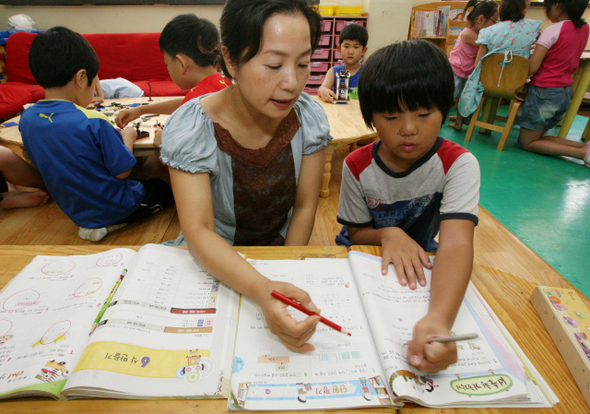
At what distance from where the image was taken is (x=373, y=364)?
0.48 metres

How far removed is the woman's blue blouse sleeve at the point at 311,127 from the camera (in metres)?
0.96

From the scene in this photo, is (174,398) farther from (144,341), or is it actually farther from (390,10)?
(390,10)

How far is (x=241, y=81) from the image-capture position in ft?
2.40

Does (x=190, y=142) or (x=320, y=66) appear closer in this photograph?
(x=190, y=142)

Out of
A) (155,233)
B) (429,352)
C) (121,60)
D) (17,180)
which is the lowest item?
(155,233)

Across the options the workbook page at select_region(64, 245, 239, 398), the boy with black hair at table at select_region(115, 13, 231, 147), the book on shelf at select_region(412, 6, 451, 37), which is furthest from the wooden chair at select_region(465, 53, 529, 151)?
the workbook page at select_region(64, 245, 239, 398)

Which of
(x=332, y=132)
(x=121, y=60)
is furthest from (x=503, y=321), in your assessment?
(x=121, y=60)

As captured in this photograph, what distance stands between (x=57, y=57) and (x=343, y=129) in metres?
1.59

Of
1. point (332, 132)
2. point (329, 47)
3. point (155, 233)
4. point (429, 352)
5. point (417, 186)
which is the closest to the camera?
point (429, 352)

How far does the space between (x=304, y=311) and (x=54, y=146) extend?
1.58m

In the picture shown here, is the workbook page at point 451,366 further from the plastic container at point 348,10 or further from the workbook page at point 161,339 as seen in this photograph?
the plastic container at point 348,10

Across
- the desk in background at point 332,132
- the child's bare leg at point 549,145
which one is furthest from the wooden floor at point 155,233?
the child's bare leg at point 549,145

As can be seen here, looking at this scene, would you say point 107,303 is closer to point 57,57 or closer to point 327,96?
point 57,57

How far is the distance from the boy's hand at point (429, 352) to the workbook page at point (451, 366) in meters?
0.02
